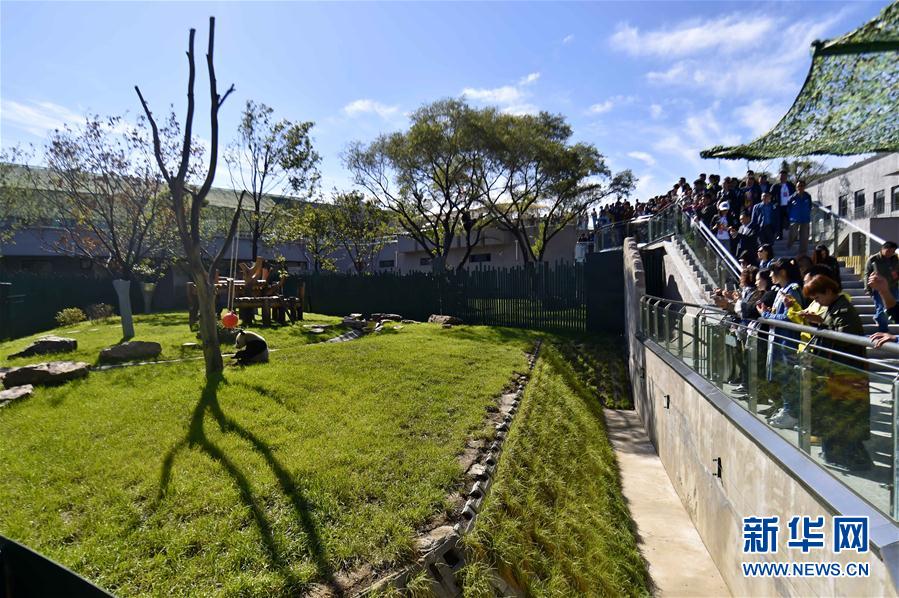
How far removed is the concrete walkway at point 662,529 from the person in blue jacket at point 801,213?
4968 mm

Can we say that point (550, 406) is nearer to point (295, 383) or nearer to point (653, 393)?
point (653, 393)

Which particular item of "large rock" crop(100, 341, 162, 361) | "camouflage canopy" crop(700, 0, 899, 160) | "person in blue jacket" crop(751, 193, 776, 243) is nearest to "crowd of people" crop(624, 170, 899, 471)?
"person in blue jacket" crop(751, 193, 776, 243)

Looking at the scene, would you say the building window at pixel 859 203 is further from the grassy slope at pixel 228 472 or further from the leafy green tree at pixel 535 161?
the grassy slope at pixel 228 472

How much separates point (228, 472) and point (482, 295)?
13722mm

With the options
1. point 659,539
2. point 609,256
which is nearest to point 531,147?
point 609,256

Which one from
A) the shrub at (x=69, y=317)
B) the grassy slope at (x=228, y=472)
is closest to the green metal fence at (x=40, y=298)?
the shrub at (x=69, y=317)

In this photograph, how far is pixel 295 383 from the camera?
24.8ft

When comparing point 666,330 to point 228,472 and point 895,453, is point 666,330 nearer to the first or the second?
point 895,453

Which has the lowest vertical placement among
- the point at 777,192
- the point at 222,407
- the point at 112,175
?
the point at 222,407

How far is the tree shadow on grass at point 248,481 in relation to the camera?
3584 millimetres

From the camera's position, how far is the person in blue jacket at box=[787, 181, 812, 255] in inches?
396

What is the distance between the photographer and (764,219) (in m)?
10.3

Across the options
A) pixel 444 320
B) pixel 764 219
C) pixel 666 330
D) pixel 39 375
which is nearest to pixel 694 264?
pixel 764 219

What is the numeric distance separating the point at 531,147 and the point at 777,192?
1400 centimetres
